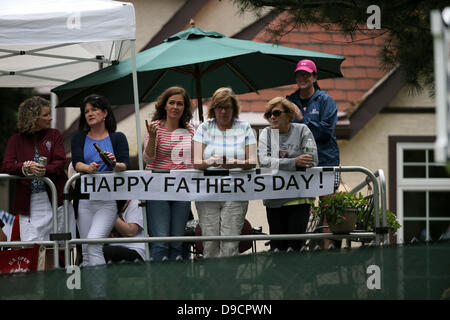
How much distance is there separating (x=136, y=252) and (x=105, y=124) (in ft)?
3.93

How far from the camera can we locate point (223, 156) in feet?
21.5

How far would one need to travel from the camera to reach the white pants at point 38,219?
7113 millimetres

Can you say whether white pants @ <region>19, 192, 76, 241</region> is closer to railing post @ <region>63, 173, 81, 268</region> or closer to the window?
railing post @ <region>63, 173, 81, 268</region>

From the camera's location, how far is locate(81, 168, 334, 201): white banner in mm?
6535

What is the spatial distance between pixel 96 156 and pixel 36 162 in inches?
20.6

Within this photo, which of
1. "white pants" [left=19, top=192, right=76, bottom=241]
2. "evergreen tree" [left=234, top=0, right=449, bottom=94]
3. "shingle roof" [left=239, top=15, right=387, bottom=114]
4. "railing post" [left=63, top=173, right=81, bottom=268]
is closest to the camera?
"evergreen tree" [left=234, top=0, right=449, bottom=94]

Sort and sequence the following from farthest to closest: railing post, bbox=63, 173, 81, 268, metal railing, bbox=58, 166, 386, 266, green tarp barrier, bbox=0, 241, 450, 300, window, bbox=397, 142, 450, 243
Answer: window, bbox=397, 142, 450, 243, railing post, bbox=63, 173, 81, 268, metal railing, bbox=58, 166, 386, 266, green tarp barrier, bbox=0, 241, 450, 300

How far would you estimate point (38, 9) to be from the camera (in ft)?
23.4

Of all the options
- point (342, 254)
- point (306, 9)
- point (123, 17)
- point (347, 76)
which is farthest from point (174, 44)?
point (347, 76)

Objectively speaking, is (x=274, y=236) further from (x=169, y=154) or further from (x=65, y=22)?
(x=65, y=22)

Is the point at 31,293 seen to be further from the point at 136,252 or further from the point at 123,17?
the point at 123,17

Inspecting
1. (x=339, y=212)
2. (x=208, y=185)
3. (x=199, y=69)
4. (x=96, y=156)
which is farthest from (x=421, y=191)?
(x=96, y=156)

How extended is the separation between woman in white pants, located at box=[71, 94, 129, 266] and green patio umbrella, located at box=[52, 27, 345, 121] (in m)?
0.95

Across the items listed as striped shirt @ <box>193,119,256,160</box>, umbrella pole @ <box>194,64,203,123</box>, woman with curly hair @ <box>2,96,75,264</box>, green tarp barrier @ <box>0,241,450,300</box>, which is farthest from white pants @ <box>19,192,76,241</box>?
umbrella pole @ <box>194,64,203,123</box>
